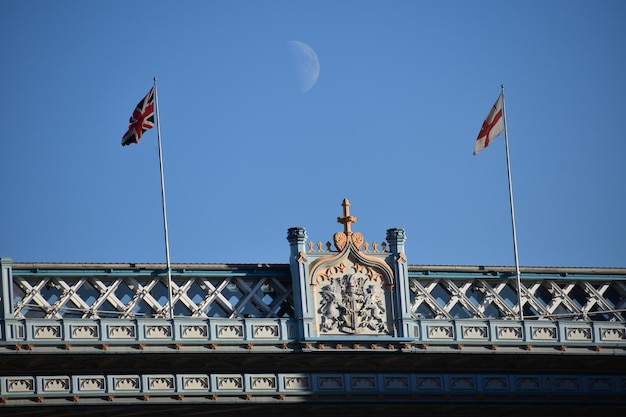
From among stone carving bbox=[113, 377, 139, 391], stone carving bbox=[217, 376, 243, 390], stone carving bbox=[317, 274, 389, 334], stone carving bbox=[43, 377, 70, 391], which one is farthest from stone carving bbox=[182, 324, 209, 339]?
stone carving bbox=[43, 377, 70, 391]

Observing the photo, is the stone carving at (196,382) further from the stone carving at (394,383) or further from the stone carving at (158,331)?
the stone carving at (394,383)

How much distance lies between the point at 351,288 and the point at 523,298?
36.5ft

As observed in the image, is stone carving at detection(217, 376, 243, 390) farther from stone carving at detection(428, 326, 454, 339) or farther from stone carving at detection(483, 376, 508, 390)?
stone carving at detection(483, 376, 508, 390)

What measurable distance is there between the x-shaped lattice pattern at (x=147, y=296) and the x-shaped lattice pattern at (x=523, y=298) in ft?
26.4

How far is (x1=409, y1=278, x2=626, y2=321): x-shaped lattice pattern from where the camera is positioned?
10943 cm

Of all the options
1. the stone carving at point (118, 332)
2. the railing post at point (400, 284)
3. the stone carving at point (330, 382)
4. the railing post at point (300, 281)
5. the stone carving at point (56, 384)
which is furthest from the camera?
the railing post at point (400, 284)

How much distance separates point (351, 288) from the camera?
106 m

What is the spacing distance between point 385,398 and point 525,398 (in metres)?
8.08

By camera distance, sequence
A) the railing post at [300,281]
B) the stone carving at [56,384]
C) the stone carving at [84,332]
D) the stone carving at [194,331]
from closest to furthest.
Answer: the stone carving at [56,384], the stone carving at [84,332], the stone carving at [194,331], the railing post at [300,281]

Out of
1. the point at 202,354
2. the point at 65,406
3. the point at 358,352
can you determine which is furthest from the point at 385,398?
the point at 65,406

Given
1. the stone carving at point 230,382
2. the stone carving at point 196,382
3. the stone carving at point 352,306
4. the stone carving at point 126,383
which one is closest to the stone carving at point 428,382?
the stone carving at point 352,306

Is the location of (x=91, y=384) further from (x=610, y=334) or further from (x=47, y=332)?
(x=610, y=334)

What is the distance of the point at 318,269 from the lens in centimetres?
10600

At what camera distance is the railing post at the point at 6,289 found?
330 ft
